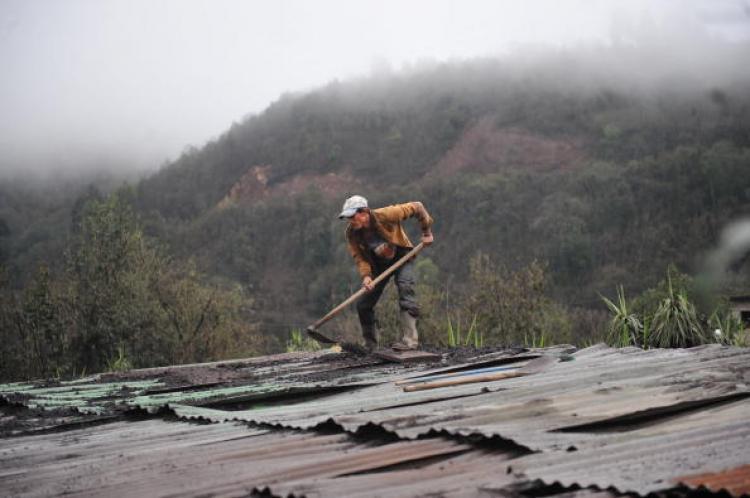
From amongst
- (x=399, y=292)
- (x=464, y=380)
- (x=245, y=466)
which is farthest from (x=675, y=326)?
(x=245, y=466)

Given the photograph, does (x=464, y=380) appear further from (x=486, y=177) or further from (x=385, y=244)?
(x=486, y=177)

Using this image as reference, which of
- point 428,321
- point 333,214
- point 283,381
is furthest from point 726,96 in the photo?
point 283,381

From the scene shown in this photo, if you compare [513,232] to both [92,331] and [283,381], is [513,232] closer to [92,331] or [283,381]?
[92,331]

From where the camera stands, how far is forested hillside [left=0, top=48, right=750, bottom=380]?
148ft

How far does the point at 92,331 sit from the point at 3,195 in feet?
288

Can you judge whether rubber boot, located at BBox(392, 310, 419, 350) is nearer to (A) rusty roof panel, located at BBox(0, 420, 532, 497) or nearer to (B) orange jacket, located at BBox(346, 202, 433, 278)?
(B) orange jacket, located at BBox(346, 202, 433, 278)

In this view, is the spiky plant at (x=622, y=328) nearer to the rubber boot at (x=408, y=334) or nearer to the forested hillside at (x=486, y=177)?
the rubber boot at (x=408, y=334)

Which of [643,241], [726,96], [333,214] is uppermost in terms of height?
[726,96]

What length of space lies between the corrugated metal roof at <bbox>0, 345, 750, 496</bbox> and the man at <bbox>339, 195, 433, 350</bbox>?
136 cm

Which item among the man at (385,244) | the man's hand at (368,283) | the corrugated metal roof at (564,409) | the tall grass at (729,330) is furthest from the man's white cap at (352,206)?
the tall grass at (729,330)

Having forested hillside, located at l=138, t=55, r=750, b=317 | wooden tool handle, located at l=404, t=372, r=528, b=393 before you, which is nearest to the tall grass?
wooden tool handle, located at l=404, t=372, r=528, b=393

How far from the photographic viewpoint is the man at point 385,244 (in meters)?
7.32

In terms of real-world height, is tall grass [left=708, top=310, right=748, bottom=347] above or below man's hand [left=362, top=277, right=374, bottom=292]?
below

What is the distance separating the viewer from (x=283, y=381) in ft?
19.5
